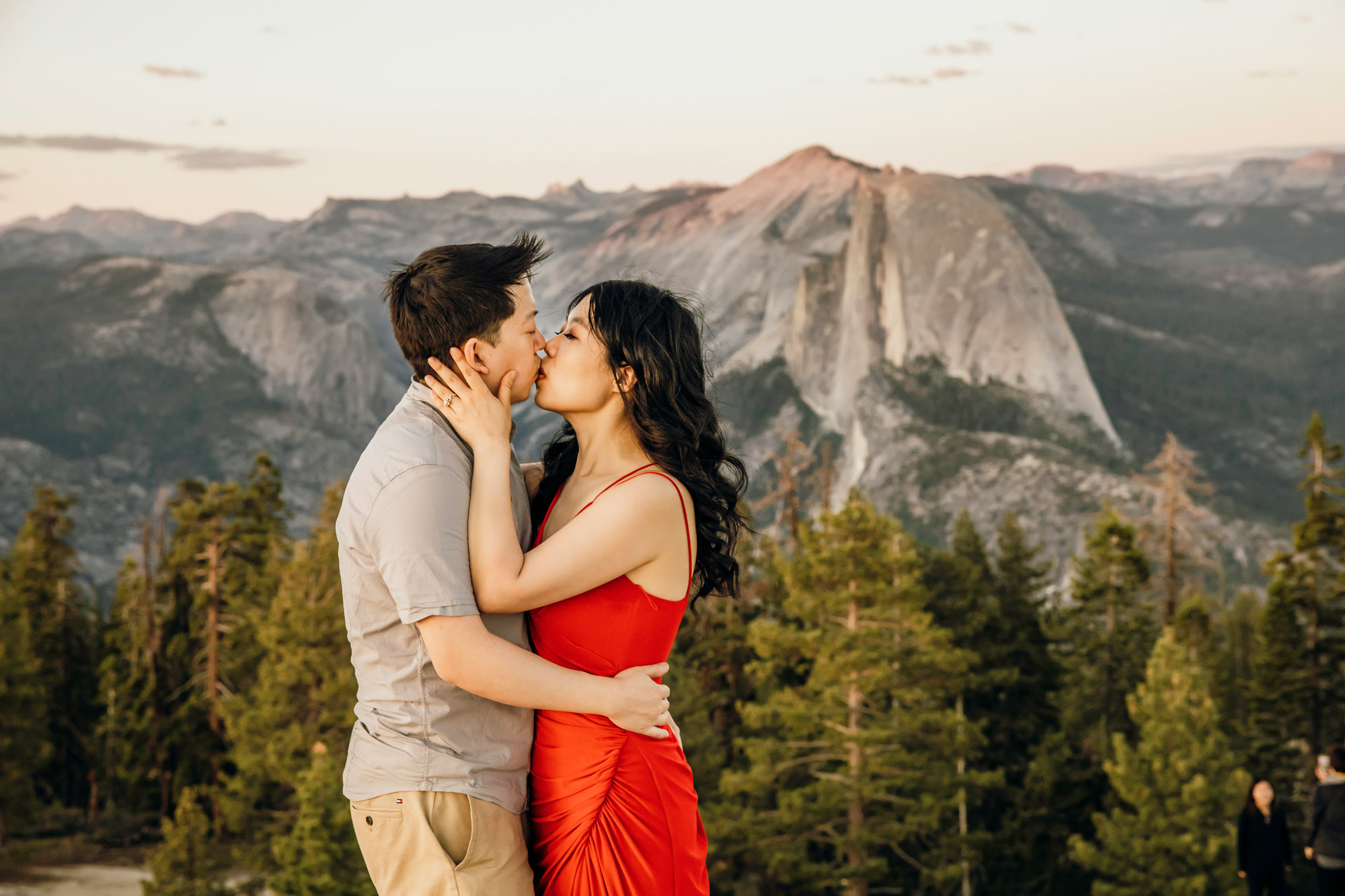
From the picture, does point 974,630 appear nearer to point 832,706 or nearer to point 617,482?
point 832,706

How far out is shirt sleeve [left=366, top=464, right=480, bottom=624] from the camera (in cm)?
296

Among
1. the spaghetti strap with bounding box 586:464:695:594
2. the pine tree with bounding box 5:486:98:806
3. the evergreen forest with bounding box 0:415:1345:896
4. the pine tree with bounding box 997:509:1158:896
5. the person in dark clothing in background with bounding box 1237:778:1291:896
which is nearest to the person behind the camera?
the spaghetti strap with bounding box 586:464:695:594

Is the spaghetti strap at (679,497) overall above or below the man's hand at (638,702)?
above

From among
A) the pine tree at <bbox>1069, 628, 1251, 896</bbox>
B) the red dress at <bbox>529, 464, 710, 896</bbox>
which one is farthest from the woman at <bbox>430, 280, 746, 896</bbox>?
the pine tree at <bbox>1069, 628, 1251, 896</bbox>

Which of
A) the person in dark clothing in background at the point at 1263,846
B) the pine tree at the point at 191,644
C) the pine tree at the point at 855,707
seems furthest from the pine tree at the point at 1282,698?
the pine tree at the point at 191,644

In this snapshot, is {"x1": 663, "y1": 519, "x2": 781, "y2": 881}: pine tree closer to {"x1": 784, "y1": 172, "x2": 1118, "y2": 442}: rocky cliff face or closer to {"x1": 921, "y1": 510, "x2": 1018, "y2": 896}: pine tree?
{"x1": 921, "y1": 510, "x2": 1018, "y2": 896}: pine tree

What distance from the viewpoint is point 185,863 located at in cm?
2714

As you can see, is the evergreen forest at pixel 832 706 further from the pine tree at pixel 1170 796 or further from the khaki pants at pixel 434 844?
the khaki pants at pixel 434 844

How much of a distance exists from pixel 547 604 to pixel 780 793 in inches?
920

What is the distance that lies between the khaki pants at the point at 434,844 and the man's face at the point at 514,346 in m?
1.14

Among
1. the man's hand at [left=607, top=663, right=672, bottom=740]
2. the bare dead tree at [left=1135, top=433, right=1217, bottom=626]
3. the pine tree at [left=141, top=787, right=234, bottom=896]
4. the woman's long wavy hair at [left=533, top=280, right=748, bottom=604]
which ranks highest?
the woman's long wavy hair at [left=533, top=280, right=748, bottom=604]

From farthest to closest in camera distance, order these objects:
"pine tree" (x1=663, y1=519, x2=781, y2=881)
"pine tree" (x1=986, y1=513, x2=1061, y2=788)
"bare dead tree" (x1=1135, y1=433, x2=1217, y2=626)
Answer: "bare dead tree" (x1=1135, y1=433, x2=1217, y2=626) → "pine tree" (x1=986, y1=513, x2=1061, y2=788) → "pine tree" (x1=663, y1=519, x2=781, y2=881)

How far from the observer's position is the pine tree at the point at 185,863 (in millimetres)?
26734

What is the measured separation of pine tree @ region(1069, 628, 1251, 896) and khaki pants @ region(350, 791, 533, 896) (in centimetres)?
2233
